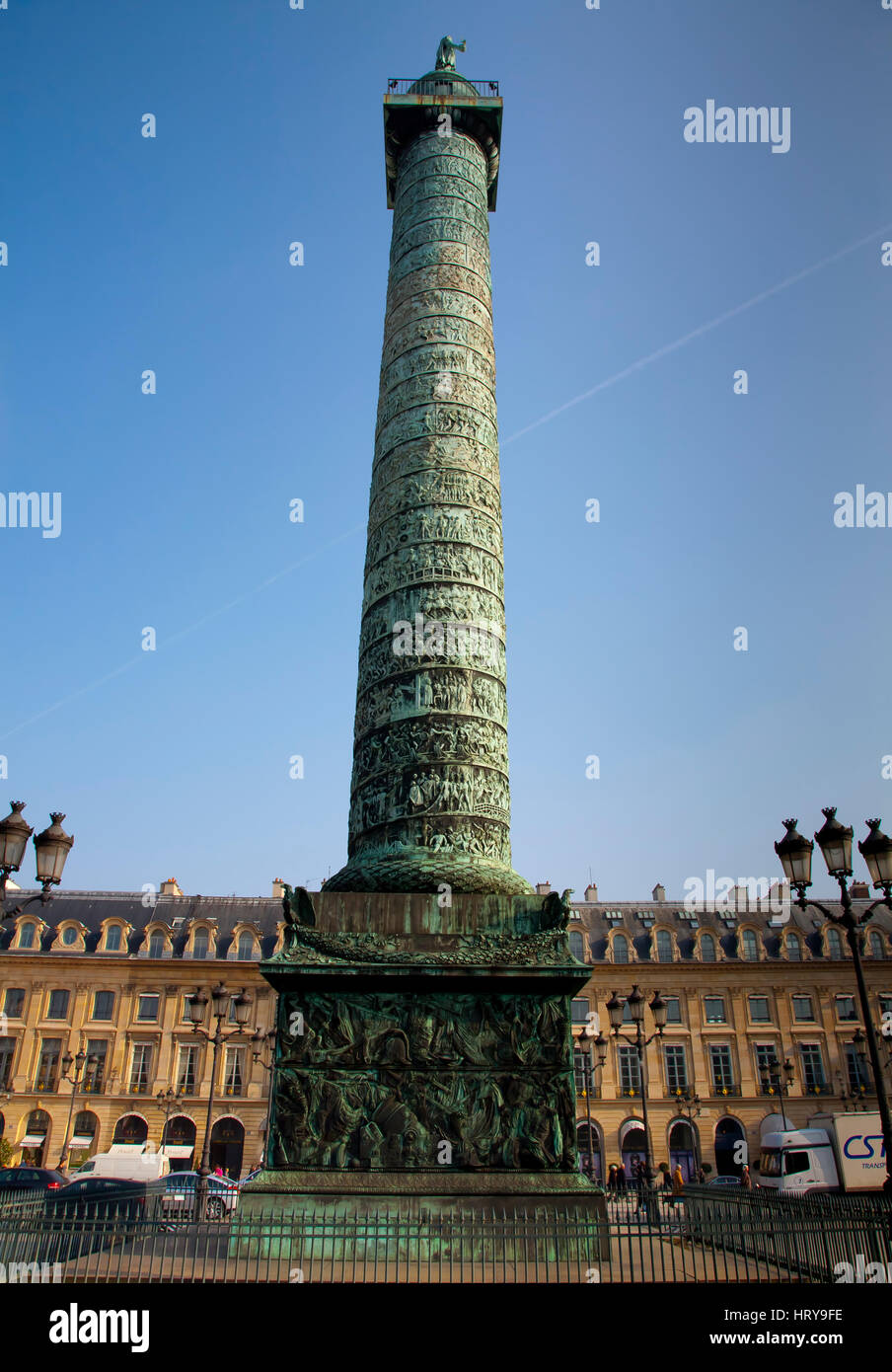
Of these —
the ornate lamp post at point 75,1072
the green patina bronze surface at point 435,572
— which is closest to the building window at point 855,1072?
the ornate lamp post at point 75,1072

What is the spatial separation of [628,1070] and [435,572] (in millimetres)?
25516

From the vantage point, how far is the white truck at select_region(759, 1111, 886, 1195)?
20.5 meters

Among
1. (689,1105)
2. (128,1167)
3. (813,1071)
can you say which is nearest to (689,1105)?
(689,1105)

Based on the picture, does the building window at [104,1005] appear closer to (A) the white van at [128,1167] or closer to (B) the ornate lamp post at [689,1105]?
(A) the white van at [128,1167]

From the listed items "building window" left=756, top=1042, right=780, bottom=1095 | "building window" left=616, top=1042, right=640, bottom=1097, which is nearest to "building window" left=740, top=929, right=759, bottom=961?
"building window" left=756, top=1042, right=780, bottom=1095

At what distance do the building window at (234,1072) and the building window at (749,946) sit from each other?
59.5 ft

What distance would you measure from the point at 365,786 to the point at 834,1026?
90.9 ft

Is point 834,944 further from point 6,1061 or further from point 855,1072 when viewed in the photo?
point 6,1061

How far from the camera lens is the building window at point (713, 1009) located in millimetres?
32531

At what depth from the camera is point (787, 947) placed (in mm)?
34344

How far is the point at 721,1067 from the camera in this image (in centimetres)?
3181

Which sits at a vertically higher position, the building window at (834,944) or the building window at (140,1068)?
the building window at (834,944)
